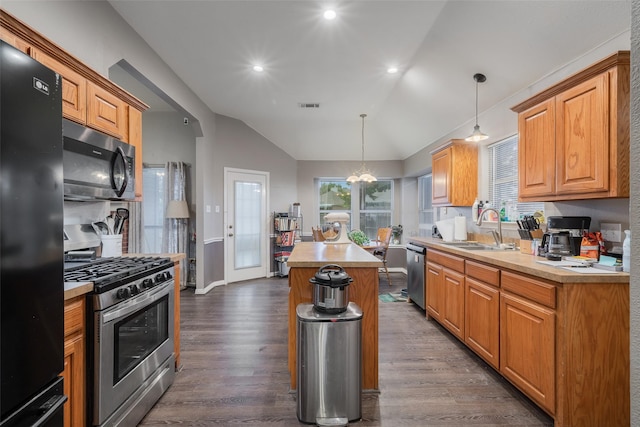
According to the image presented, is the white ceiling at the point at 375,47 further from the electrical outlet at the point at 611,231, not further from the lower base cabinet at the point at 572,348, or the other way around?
the lower base cabinet at the point at 572,348

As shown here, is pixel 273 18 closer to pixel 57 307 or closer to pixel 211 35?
pixel 211 35

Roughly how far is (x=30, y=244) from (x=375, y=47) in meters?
3.15

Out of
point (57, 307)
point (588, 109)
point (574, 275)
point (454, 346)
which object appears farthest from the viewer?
point (454, 346)

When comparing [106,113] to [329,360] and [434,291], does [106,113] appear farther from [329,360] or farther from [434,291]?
[434,291]

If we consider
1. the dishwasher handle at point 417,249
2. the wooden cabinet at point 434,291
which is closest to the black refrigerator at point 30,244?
the wooden cabinet at point 434,291

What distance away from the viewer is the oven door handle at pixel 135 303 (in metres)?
1.58

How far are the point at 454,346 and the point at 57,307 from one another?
2.97 m

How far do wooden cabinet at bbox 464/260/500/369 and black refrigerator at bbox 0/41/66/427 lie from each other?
254 centimetres

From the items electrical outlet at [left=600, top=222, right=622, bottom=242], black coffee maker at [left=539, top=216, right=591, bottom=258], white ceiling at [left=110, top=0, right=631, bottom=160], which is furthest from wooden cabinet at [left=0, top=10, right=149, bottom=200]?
electrical outlet at [left=600, top=222, right=622, bottom=242]

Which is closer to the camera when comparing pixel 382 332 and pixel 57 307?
pixel 57 307

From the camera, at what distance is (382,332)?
324cm

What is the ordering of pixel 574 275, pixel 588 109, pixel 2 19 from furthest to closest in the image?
pixel 588 109
pixel 574 275
pixel 2 19

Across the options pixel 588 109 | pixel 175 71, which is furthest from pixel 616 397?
pixel 175 71

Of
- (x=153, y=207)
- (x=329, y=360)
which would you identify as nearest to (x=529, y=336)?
(x=329, y=360)
